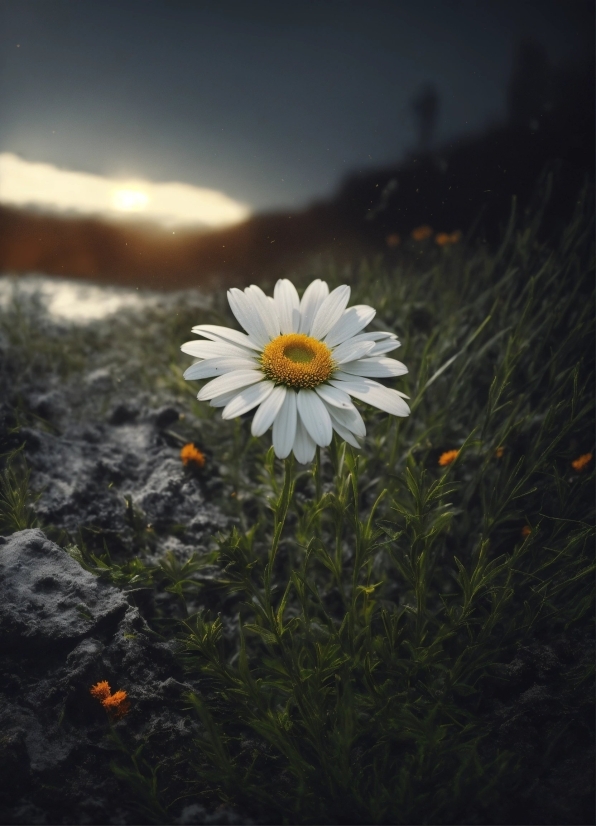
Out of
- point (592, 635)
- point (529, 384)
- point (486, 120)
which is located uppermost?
point (486, 120)

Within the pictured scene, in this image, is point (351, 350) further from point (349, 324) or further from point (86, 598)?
point (86, 598)

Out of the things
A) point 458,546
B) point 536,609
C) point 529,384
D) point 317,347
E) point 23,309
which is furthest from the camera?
point 23,309

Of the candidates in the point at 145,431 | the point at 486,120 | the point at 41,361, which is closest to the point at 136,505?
the point at 145,431

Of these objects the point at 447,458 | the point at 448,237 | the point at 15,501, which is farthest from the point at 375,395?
the point at 448,237

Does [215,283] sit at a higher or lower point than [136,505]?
higher

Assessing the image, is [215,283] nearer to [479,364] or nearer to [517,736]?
[479,364]

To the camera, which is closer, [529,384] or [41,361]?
[529,384]

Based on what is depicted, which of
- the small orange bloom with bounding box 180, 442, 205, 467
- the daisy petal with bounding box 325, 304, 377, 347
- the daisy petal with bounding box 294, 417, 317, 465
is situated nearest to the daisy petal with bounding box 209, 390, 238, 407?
the daisy petal with bounding box 294, 417, 317, 465
